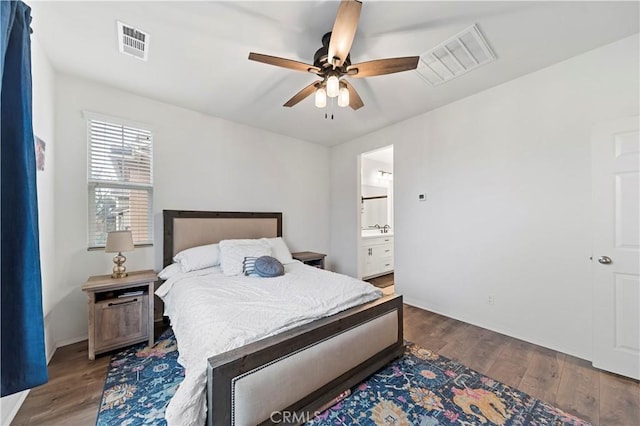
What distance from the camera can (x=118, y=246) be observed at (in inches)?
95.5

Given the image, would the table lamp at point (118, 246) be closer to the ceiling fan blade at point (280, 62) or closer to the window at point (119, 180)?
the window at point (119, 180)

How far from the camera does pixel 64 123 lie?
2.50 metres

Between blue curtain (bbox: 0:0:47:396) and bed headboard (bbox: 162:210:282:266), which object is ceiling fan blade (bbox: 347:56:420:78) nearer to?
blue curtain (bbox: 0:0:47:396)

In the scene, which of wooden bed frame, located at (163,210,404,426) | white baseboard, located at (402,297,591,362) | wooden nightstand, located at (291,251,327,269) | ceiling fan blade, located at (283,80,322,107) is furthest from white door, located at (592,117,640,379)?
wooden nightstand, located at (291,251,327,269)

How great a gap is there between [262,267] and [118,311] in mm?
1365

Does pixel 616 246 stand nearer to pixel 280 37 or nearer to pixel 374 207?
pixel 280 37

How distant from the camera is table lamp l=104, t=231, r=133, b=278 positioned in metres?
2.41

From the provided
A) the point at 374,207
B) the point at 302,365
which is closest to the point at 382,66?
the point at 302,365

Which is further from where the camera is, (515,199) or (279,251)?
(279,251)

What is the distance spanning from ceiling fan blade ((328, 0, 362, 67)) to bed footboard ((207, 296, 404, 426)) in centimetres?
183

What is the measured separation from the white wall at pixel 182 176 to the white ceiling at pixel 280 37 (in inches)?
12.4

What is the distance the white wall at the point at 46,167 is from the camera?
77.3 inches

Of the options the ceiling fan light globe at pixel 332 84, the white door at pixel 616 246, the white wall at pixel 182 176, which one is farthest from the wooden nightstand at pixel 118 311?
the white door at pixel 616 246

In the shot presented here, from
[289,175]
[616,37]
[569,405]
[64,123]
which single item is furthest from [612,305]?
[64,123]
